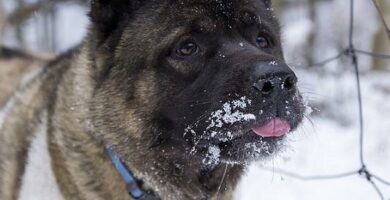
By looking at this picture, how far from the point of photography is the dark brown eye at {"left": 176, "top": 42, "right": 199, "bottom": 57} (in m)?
2.92

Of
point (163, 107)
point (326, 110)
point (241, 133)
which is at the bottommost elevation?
point (326, 110)

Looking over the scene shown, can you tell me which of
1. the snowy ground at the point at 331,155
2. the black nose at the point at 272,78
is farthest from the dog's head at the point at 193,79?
the snowy ground at the point at 331,155

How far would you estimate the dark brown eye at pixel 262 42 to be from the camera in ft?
10.4

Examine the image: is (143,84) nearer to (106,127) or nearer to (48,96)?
(106,127)

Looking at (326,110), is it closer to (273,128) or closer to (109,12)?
(109,12)

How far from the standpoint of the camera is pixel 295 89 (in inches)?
104

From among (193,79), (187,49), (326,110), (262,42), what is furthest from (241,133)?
(326,110)

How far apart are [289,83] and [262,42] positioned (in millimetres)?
657

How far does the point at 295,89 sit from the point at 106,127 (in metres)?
0.96

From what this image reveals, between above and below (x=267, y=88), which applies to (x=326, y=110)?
below

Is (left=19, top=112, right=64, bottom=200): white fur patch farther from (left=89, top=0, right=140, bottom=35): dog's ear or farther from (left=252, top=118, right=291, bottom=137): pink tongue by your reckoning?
(left=252, top=118, right=291, bottom=137): pink tongue

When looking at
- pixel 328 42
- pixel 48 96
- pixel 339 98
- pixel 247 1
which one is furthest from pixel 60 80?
pixel 328 42

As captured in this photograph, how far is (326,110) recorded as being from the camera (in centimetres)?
923

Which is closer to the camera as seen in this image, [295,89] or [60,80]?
[295,89]
